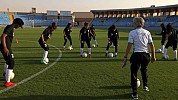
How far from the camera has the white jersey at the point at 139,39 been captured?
19.7ft

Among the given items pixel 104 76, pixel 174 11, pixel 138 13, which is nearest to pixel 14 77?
pixel 104 76

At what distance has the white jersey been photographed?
6012mm

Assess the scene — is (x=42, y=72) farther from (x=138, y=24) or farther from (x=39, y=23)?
(x=39, y=23)

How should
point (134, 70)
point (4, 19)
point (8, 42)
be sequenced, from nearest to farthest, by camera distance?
point (134, 70) → point (8, 42) → point (4, 19)

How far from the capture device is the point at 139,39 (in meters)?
6.05

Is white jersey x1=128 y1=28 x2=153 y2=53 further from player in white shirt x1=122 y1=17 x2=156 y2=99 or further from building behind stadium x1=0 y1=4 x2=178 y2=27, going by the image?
building behind stadium x1=0 y1=4 x2=178 y2=27

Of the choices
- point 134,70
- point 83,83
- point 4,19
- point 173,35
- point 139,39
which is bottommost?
point 83,83

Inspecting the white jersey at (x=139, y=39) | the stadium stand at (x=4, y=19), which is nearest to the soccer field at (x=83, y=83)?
the white jersey at (x=139, y=39)

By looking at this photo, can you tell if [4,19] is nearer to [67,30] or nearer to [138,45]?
[67,30]

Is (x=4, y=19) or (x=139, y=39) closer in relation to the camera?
(x=139, y=39)

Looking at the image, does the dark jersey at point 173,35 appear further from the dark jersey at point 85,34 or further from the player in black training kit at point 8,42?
the player in black training kit at point 8,42

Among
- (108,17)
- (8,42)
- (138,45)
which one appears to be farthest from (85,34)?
(108,17)

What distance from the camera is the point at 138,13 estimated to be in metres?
102

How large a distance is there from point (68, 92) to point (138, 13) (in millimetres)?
99655
